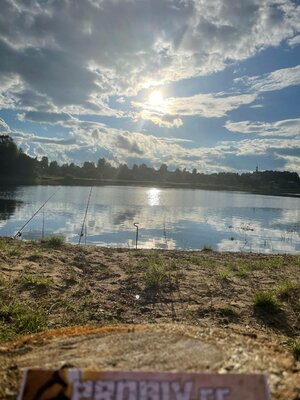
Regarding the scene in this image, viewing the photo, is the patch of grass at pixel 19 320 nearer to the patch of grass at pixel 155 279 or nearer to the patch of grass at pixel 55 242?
the patch of grass at pixel 155 279

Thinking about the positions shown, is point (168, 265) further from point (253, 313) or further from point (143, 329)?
point (143, 329)

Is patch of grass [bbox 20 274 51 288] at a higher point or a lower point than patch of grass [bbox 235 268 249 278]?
higher

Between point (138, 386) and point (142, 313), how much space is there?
5.43m

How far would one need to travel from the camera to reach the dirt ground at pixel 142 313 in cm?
232

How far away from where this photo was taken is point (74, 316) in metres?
6.70

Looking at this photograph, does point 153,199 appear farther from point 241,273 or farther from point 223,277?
point 223,277

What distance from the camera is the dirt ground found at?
232cm

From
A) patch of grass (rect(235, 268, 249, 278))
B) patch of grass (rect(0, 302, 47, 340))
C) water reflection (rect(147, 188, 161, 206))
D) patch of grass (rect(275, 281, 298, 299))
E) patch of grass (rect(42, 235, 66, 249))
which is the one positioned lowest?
water reflection (rect(147, 188, 161, 206))

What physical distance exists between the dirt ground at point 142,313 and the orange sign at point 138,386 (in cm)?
16

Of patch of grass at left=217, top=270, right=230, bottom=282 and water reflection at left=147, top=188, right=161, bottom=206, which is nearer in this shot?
patch of grass at left=217, top=270, right=230, bottom=282

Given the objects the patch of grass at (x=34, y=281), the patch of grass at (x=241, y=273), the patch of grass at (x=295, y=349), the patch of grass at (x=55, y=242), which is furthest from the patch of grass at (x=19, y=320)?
the patch of grass at (x=55, y=242)

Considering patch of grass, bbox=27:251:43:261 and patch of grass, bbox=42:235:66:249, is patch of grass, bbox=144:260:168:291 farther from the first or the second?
patch of grass, bbox=42:235:66:249

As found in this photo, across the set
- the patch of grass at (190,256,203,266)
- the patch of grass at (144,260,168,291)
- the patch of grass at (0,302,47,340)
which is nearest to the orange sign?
the patch of grass at (0,302,47,340)

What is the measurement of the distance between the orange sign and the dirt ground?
164 millimetres
